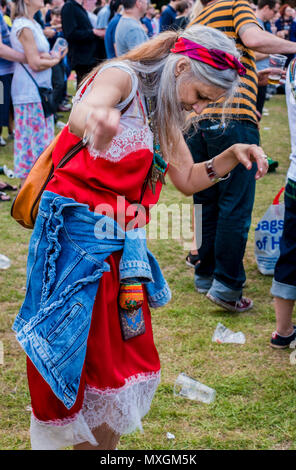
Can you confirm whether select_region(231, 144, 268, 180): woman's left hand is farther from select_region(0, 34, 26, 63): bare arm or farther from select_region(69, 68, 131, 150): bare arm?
select_region(0, 34, 26, 63): bare arm

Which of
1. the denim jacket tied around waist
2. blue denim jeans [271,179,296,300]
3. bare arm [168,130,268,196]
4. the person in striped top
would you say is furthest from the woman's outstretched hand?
the person in striped top

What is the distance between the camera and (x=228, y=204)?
368cm

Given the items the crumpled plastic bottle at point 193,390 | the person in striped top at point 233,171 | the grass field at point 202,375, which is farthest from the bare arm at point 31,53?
the crumpled plastic bottle at point 193,390

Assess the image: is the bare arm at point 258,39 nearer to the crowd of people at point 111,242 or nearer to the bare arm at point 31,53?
the crowd of people at point 111,242

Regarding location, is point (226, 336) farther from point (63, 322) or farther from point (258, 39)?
point (63, 322)

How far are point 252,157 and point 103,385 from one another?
38.5 inches

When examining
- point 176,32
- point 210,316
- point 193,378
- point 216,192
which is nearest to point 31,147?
point 216,192

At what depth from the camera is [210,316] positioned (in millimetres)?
3746

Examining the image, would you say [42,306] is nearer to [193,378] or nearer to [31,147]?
[193,378]

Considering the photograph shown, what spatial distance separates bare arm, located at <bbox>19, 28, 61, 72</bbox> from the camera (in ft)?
16.0

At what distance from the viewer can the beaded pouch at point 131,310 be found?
6.09ft

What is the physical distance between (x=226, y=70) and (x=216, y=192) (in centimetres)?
209

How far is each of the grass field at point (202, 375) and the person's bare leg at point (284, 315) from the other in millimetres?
138

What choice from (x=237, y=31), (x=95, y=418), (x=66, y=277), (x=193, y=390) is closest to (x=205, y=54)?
(x=66, y=277)
